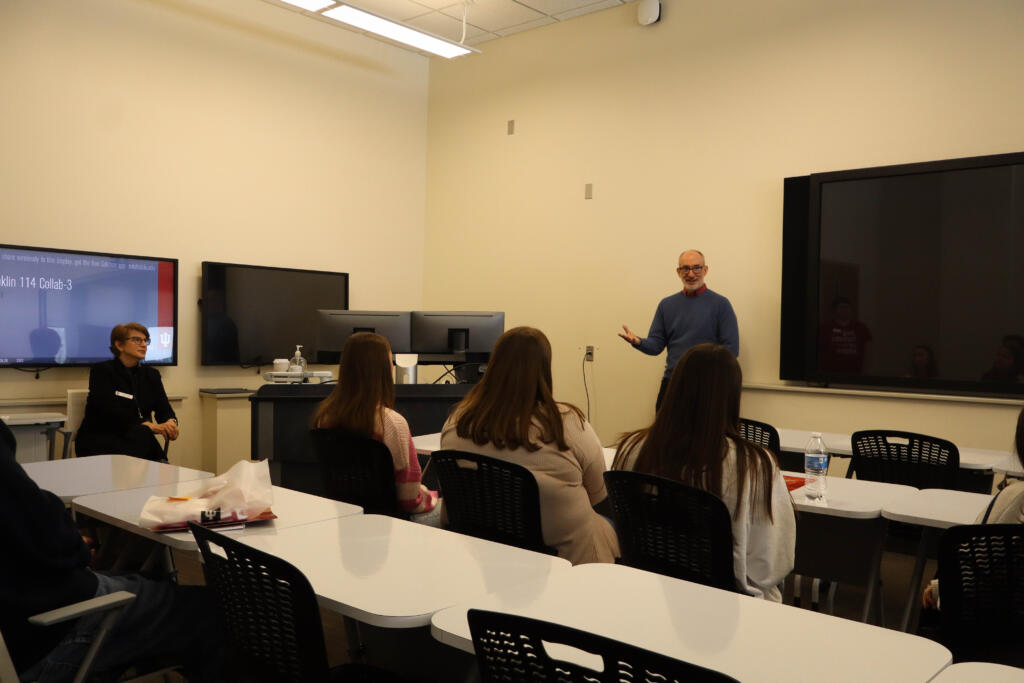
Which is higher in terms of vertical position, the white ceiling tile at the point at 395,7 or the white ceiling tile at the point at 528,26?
the white ceiling tile at the point at 528,26

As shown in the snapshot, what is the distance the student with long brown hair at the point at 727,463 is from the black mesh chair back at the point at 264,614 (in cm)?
103

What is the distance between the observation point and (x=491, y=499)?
239 centimetres

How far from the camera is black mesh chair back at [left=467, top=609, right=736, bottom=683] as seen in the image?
0.92 metres

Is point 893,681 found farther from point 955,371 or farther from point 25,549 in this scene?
point 955,371

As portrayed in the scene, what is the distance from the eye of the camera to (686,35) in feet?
20.1

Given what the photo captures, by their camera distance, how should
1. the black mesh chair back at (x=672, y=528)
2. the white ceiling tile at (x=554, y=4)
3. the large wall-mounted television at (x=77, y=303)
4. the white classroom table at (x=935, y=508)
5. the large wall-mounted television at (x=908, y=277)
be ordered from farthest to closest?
the white ceiling tile at (x=554, y=4) → the large wall-mounted television at (x=77, y=303) → the large wall-mounted television at (x=908, y=277) → the white classroom table at (x=935, y=508) → the black mesh chair back at (x=672, y=528)

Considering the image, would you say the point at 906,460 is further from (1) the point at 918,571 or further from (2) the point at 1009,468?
(1) the point at 918,571

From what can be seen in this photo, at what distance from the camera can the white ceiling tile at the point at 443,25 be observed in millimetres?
6795

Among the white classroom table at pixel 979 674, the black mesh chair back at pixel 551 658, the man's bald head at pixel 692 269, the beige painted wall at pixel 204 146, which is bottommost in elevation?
the white classroom table at pixel 979 674

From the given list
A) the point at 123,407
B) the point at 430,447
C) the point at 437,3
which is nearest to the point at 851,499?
the point at 430,447

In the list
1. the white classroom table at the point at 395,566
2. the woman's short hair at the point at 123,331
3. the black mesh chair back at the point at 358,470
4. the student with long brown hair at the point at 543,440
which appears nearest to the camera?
the white classroom table at the point at 395,566

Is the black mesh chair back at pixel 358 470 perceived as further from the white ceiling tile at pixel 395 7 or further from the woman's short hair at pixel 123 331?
the white ceiling tile at pixel 395 7

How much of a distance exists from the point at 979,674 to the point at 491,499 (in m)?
1.35

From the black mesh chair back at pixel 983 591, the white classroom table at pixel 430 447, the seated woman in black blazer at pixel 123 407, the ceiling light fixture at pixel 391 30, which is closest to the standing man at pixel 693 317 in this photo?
the white classroom table at pixel 430 447
